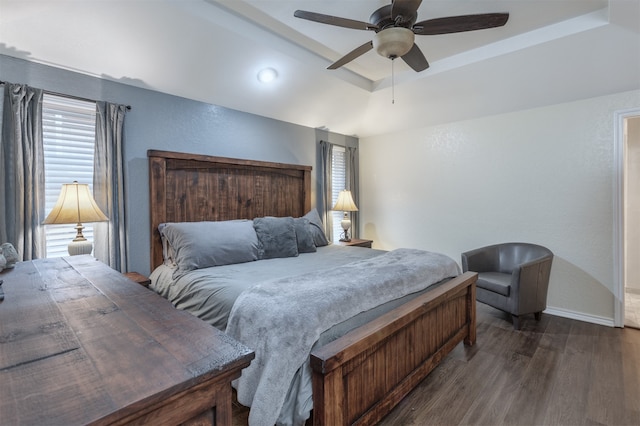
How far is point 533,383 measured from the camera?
221 cm

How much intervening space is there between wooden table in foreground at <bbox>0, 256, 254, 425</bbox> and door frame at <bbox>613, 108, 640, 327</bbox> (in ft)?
13.0

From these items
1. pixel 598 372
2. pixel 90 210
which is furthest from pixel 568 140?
pixel 90 210

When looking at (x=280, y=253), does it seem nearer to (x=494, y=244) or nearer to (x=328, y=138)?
(x=328, y=138)

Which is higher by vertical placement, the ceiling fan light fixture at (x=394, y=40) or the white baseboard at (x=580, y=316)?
the ceiling fan light fixture at (x=394, y=40)

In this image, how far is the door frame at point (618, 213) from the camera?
312 cm

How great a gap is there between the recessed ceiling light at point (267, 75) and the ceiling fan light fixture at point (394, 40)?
5.18 ft

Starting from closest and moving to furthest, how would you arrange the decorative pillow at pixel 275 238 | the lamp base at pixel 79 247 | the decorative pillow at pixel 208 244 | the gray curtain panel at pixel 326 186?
the lamp base at pixel 79 247 → the decorative pillow at pixel 208 244 → the decorative pillow at pixel 275 238 → the gray curtain panel at pixel 326 186

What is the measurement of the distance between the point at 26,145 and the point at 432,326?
3319 mm

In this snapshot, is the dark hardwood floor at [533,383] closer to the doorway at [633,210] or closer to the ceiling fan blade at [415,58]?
the doorway at [633,210]

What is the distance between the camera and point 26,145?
233 cm

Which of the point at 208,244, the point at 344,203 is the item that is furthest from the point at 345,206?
the point at 208,244

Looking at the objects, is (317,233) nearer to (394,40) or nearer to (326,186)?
(326,186)

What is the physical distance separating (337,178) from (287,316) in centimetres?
374

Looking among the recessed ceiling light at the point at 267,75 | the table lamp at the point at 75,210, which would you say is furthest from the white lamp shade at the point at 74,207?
the recessed ceiling light at the point at 267,75
